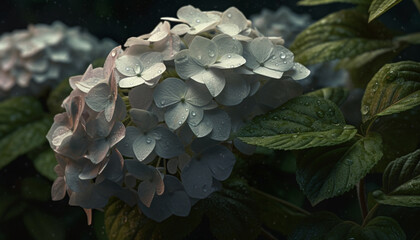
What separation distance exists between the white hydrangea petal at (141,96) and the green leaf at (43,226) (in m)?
0.47

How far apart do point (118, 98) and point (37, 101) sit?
0.56 metres

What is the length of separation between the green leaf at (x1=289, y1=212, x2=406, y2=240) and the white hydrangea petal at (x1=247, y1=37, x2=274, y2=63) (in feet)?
0.47

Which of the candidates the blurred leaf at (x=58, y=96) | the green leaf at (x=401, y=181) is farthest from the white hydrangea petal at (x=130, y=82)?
the blurred leaf at (x=58, y=96)

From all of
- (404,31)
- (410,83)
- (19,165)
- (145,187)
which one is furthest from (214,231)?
(19,165)

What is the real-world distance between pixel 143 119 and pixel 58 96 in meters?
0.49

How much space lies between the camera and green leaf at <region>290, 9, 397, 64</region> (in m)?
0.57

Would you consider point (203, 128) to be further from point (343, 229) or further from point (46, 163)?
point (46, 163)

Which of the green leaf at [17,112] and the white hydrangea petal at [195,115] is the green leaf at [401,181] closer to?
the white hydrangea petal at [195,115]

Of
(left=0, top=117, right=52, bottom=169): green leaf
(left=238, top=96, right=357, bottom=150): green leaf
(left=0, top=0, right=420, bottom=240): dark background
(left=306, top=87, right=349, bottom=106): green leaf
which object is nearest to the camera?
(left=238, top=96, right=357, bottom=150): green leaf

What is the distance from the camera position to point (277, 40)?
477mm

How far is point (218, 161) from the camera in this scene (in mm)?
427

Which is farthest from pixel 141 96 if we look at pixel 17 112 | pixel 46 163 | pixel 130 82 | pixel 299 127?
pixel 17 112

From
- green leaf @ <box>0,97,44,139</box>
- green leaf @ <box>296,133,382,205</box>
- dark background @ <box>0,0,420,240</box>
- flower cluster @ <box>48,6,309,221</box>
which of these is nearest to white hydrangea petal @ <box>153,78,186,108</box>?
flower cluster @ <box>48,6,309,221</box>

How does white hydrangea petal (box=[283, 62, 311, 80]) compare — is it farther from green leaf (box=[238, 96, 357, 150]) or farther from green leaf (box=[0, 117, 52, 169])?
green leaf (box=[0, 117, 52, 169])
